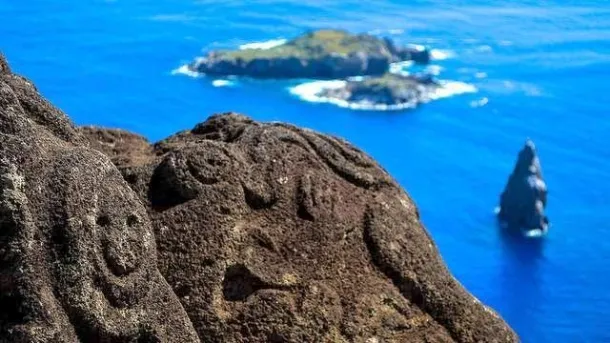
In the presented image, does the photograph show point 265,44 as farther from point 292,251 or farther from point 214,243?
point 214,243

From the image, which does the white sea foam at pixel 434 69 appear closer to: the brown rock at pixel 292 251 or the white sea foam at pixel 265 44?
the white sea foam at pixel 265 44

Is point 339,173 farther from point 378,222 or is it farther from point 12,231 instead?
point 12,231

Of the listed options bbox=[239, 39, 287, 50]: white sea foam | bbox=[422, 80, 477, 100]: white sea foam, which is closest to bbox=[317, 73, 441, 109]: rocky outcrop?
bbox=[422, 80, 477, 100]: white sea foam

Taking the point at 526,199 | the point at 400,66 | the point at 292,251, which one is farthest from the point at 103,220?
the point at 400,66

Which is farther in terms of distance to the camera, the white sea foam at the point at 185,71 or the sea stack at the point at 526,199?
the white sea foam at the point at 185,71

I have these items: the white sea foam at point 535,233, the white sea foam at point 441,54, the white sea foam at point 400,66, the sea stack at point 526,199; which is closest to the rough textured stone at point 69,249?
the sea stack at point 526,199
